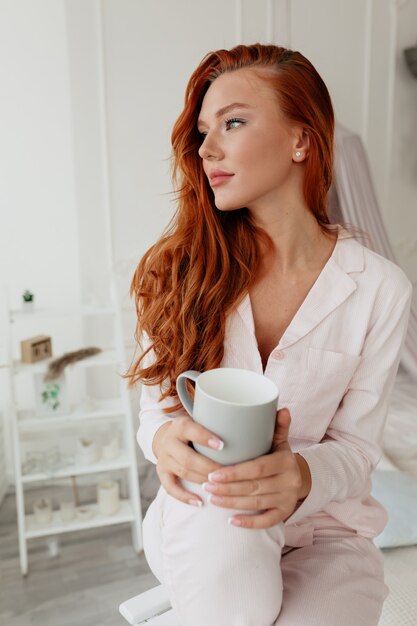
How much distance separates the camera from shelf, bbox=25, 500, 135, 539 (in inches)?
89.6

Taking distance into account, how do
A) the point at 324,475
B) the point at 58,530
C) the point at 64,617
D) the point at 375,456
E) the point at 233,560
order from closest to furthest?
the point at 233,560 < the point at 324,475 < the point at 375,456 < the point at 64,617 < the point at 58,530

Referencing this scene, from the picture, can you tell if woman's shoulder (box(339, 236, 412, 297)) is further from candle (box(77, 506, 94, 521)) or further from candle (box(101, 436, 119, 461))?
candle (box(77, 506, 94, 521))

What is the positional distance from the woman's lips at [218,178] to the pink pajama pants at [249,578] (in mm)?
602

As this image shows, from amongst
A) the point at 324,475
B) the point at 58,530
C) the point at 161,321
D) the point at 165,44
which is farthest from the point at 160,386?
the point at 165,44

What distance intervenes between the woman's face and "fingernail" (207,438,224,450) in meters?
0.55

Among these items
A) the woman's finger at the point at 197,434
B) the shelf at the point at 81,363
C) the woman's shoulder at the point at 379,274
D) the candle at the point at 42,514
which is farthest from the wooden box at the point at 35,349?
the woman's finger at the point at 197,434

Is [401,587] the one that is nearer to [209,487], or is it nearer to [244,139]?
[209,487]

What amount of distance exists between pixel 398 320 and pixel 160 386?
0.49 metres

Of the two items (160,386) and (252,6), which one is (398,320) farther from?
(252,6)

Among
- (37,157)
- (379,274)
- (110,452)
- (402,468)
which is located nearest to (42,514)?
(110,452)

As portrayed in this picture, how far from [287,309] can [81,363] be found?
4.45 ft

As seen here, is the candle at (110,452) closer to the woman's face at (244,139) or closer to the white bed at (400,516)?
the white bed at (400,516)

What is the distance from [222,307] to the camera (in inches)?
44.7

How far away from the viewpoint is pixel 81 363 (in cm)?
231
